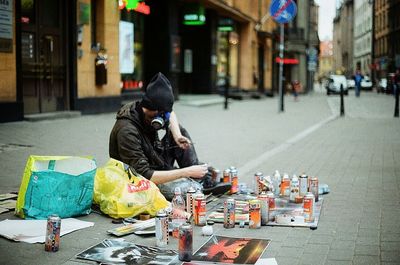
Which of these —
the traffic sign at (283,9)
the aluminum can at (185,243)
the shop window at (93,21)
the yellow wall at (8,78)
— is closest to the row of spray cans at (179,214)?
the aluminum can at (185,243)

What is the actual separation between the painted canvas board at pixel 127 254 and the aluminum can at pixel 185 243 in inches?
2.8

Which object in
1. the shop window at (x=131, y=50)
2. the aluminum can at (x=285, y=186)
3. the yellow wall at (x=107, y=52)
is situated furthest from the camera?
the shop window at (x=131, y=50)

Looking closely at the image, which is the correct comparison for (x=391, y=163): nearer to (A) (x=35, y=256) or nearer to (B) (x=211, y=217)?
(B) (x=211, y=217)

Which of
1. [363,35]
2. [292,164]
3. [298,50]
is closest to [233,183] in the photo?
[292,164]

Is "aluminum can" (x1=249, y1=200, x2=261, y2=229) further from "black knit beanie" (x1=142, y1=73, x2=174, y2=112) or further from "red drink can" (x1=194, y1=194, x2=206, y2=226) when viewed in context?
"black knit beanie" (x1=142, y1=73, x2=174, y2=112)

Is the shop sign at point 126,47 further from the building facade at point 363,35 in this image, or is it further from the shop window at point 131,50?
the building facade at point 363,35

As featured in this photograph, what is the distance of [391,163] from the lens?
9555 mm

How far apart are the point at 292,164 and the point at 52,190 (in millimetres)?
4886

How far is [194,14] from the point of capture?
28703mm

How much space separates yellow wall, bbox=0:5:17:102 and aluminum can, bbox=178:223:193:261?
10.4 metres

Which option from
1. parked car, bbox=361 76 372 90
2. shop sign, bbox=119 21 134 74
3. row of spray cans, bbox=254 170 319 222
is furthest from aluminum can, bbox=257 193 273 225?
parked car, bbox=361 76 372 90

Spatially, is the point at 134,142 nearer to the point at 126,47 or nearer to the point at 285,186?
the point at 285,186

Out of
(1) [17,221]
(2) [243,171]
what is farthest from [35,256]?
(2) [243,171]

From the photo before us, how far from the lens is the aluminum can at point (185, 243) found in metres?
4.43
